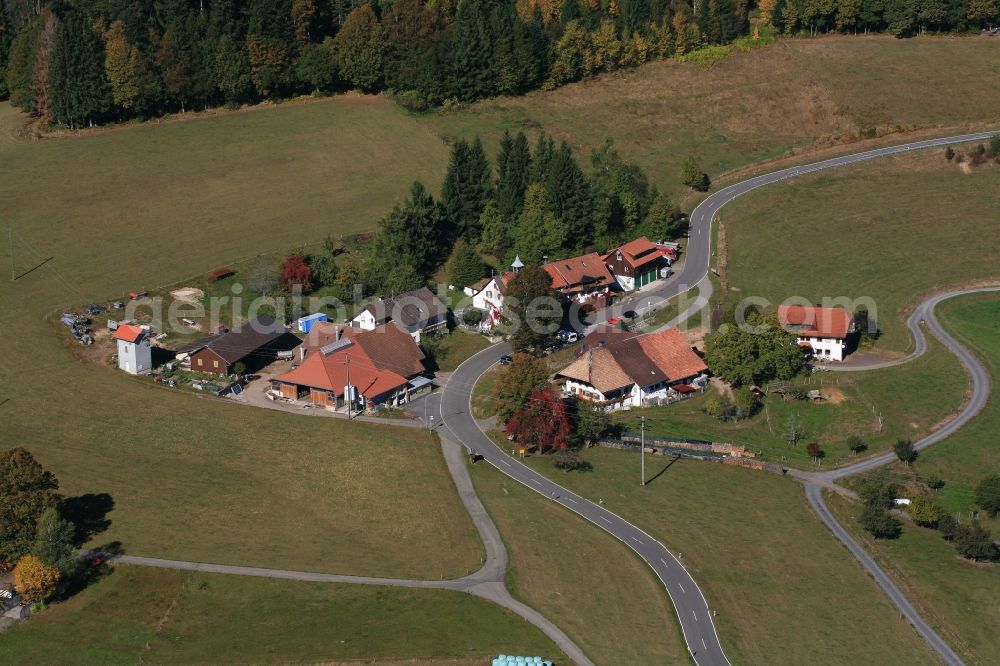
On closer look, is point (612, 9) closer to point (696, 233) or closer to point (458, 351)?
point (696, 233)

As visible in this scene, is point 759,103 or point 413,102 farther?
point 759,103

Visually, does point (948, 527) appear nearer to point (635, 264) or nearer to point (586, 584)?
point (586, 584)

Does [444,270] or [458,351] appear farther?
[444,270]

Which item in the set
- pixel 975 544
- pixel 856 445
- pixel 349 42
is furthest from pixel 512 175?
pixel 975 544

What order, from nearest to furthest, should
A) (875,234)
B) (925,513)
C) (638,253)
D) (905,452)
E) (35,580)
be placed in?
(35,580) < (925,513) < (905,452) < (638,253) < (875,234)

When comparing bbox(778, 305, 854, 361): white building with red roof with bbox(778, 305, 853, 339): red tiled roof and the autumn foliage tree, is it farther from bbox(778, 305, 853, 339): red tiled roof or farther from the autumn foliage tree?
the autumn foliage tree

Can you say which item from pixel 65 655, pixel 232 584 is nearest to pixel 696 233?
pixel 232 584
